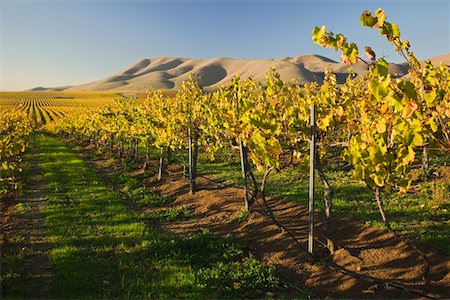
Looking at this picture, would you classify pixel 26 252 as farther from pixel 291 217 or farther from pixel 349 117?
pixel 349 117

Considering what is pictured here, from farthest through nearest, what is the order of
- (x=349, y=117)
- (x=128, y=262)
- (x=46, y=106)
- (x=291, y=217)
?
(x=46, y=106) → (x=291, y=217) → (x=128, y=262) → (x=349, y=117)

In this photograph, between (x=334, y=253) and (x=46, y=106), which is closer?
(x=334, y=253)

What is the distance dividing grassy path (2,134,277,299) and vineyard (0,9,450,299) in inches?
1.4

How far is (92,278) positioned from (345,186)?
9.77 m

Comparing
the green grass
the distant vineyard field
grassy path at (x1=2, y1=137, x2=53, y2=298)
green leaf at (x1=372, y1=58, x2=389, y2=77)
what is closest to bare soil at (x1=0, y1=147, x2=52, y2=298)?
grassy path at (x1=2, y1=137, x2=53, y2=298)

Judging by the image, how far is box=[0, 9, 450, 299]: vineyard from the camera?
548cm

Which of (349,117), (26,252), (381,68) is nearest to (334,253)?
(349,117)

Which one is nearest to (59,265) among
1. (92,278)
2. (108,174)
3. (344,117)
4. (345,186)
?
(92,278)

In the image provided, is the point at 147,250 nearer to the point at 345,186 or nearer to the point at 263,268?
the point at 263,268

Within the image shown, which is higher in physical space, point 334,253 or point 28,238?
point 334,253

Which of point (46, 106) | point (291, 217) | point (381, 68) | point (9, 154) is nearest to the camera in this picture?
point (381, 68)

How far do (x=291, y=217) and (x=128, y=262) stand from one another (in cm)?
506

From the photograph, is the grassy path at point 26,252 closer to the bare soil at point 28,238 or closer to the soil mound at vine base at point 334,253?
the bare soil at point 28,238

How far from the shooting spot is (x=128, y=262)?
836 cm
